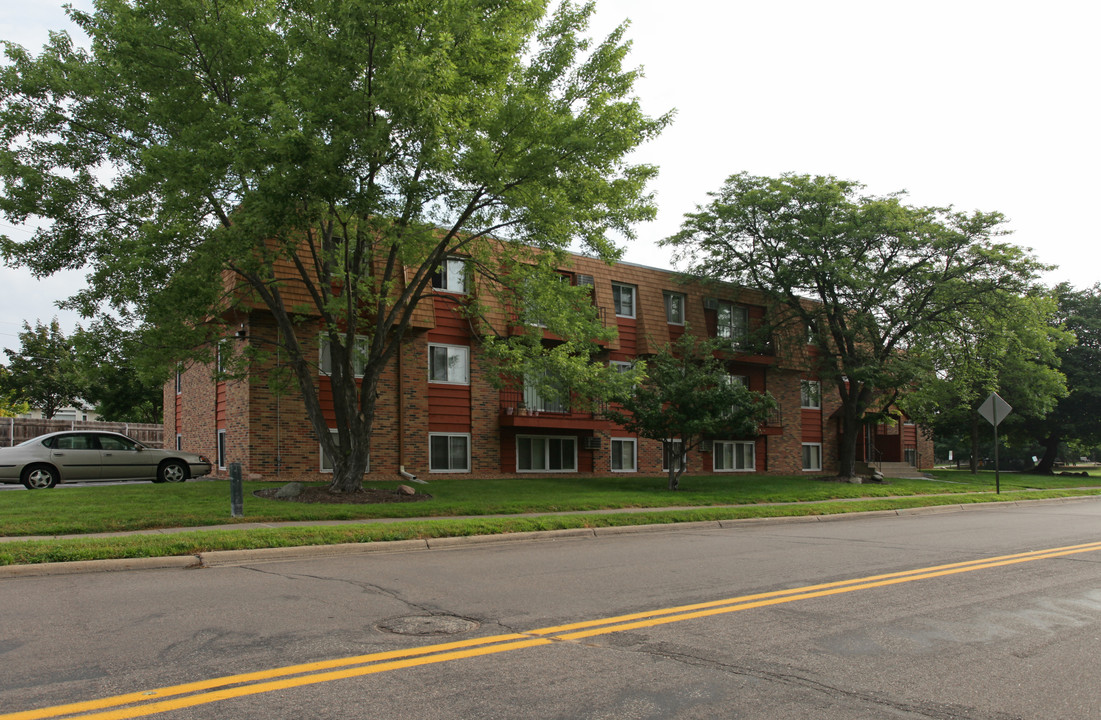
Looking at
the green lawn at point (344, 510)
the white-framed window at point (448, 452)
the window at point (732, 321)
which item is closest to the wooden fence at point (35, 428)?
the white-framed window at point (448, 452)

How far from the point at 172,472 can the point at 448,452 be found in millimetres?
8029

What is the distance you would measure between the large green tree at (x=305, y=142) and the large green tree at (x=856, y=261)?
1307 centimetres

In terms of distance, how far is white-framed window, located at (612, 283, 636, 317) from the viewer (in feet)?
96.0

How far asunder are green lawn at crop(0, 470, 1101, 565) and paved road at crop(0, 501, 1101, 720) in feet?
3.28

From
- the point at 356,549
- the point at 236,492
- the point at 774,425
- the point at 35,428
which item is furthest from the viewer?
the point at 774,425

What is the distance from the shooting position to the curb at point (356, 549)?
28.9 ft

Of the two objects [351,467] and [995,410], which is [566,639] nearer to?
[351,467]

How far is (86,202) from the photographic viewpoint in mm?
16484

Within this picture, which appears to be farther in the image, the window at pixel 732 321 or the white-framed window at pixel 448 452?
the window at pixel 732 321

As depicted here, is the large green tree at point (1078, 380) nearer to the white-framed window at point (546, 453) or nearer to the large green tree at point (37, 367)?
the white-framed window at point (546, 453)

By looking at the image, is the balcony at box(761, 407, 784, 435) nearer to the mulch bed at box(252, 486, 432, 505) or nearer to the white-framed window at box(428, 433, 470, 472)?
the white-framed window at box(428, 433, 470, 472)

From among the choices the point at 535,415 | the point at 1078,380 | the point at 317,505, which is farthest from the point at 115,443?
the point at 1078,380

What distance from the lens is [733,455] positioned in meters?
33.2

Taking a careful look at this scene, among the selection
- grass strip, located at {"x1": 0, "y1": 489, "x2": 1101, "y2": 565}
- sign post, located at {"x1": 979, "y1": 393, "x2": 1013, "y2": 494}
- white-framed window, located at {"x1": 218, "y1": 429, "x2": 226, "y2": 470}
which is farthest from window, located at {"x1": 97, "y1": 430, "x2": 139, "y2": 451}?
sign post, located at {"x1": 979, "y1": 393, "x2": 1013, "y2": 494}
